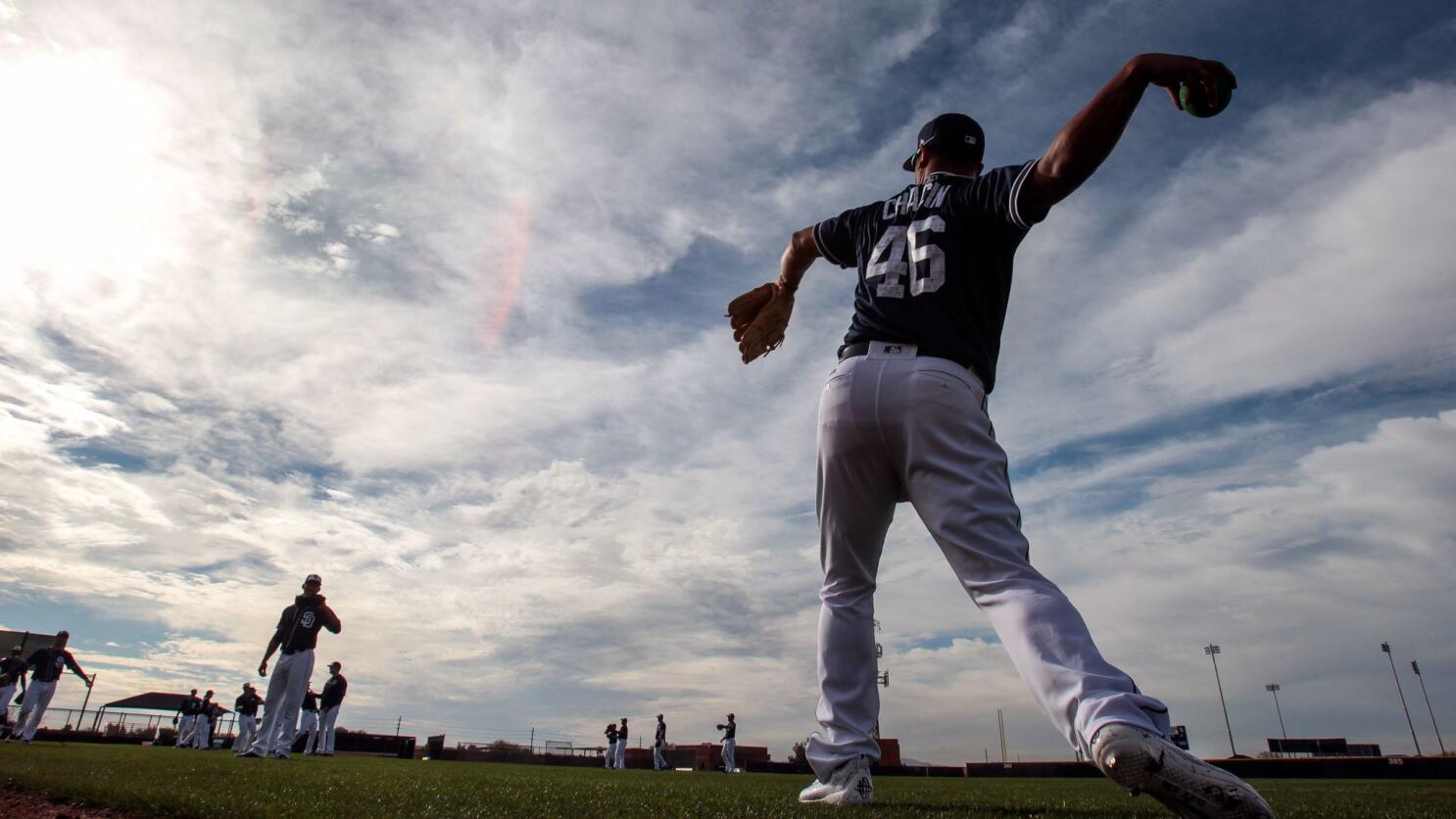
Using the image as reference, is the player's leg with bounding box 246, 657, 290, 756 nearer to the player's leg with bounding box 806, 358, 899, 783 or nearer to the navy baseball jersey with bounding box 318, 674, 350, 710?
the navy baseball jersey with bounding box 318, 674, 350, 710

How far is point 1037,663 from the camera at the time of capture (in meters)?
2.04

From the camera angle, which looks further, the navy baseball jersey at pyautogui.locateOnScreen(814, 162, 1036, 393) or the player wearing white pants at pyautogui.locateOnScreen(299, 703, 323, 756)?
the player wearing white pants at pyautogui.locateOnScreen(299, 703, 323, 756)

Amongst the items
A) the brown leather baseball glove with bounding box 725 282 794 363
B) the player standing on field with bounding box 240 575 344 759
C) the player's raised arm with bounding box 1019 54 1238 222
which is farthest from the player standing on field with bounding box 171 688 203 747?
the player's raised arm with bounding box 1019 54 1238 222

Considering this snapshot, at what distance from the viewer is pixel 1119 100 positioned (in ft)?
7.02

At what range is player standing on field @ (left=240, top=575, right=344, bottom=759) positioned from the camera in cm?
1018

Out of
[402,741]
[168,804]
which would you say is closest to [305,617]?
[168,804]

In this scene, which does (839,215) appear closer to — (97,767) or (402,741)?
(97,767)

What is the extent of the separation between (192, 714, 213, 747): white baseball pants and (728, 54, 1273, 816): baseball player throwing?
26.7 metres

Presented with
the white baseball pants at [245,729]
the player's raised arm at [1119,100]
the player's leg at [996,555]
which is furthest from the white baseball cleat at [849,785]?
the white baseball pants at [245,729]

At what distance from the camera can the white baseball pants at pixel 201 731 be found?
22.8 metres

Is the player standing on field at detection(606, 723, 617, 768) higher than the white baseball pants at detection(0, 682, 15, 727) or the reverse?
the reverse

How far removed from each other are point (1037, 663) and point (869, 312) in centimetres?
138

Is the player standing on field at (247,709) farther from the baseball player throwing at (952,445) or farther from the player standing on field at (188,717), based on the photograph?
the baseball player throwing at (952,445)

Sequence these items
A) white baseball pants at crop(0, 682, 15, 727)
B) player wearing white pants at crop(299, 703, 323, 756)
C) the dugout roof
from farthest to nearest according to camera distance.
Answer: the dugout roof → player wearing white pants at crop(299, 703, 323, 756) → white baseball pants at crop(0, 682, 15, 727)
